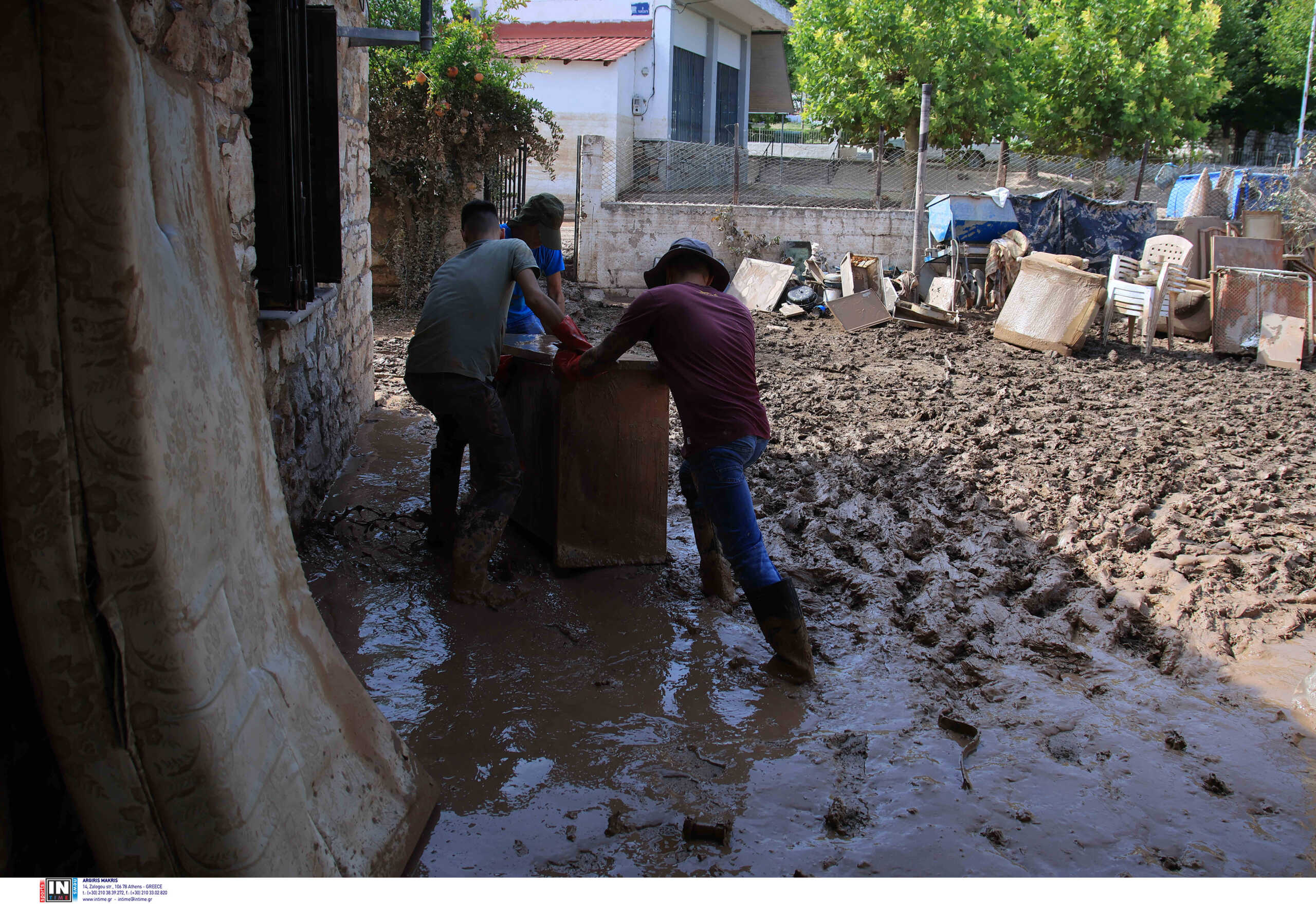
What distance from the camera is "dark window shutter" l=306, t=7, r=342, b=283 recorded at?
5035 millimetres

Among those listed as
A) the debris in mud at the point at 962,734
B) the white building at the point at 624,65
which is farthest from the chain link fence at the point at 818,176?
the debris in mud at the point at 962,734

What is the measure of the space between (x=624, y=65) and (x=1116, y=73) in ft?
38.0

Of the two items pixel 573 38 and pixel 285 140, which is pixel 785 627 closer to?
pixel 285 140

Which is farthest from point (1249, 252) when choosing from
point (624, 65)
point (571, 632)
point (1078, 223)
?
point (571, 632)

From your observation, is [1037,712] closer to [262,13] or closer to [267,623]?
[267,623]

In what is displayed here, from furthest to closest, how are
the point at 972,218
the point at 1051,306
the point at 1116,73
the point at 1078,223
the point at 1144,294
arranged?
the point at 1116,73, the point at 1078,223, the point at 972,218, the point at 1144,294, the point at 1051,306

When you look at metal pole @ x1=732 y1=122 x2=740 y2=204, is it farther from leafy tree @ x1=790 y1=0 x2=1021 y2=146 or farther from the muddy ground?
the muddy ground

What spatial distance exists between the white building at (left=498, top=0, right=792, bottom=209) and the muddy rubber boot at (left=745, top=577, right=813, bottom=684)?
1488 centimetres

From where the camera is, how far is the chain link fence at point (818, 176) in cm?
1645

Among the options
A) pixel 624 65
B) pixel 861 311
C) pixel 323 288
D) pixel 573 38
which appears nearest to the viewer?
pixel 323 288

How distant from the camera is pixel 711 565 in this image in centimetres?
438

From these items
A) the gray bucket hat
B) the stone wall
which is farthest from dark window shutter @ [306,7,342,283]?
the gray bucket hat

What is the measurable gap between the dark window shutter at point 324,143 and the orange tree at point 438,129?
609 centimetres

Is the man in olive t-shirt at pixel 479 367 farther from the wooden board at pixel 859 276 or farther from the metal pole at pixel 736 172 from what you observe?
the metal pole at pixel 736 172
